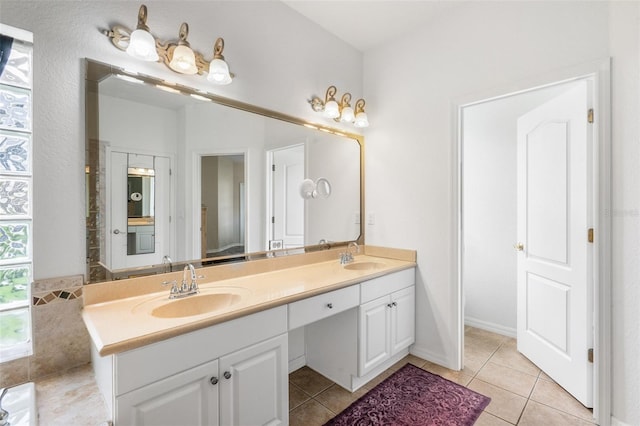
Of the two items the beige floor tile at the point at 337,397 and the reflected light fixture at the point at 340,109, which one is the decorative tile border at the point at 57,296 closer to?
the beige floor tile at the point at 337,397

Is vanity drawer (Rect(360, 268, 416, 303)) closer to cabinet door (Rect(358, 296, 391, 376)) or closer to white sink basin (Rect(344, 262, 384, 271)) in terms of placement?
cabinet door (Rect(358, 296, 391, 376))

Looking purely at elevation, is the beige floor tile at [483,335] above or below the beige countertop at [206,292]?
below

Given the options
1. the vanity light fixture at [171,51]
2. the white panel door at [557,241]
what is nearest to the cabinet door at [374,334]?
the white panel door at [557,241]

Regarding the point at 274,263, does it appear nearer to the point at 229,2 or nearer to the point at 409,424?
the point at 409,424

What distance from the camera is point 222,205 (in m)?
1.82

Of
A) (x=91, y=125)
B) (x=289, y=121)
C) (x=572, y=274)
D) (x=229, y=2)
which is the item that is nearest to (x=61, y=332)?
(x=91, y=125)

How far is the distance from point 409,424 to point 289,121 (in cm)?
211

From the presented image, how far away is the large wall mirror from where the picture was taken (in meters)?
1.39

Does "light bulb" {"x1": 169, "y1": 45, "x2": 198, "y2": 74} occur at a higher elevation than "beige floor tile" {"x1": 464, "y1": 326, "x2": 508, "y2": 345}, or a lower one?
higher

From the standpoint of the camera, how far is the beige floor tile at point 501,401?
1.73m

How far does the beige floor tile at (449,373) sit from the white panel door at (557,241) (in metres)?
0.59

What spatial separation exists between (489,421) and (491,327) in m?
1.48

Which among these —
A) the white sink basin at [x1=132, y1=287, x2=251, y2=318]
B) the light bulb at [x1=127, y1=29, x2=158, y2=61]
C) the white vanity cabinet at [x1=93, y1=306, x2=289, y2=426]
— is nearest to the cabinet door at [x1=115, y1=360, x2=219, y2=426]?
the white vanity cabinet at [x1=93, y1=306, x2=289, y2=426]

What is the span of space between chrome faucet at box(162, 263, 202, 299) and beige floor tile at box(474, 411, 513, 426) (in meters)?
1.76
